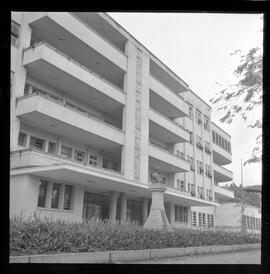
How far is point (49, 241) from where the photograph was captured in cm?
910

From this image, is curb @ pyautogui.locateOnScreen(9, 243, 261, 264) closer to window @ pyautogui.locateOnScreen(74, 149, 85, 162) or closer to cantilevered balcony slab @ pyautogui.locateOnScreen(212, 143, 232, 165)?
window @ pyautogui.locateOnScreen(74, 149, 85, 162)

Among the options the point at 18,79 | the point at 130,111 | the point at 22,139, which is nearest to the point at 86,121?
the point at 22,139

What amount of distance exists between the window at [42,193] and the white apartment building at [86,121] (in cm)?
6

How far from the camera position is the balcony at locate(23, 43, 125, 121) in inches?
665

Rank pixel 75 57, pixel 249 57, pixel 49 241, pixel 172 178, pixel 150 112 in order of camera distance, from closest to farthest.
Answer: pixel 249 57 → pixel 49 241 → pixel 75 57 → pixel 150 112 → pixel 172 178

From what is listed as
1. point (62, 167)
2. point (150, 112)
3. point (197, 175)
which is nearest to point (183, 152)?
point (197, 175)

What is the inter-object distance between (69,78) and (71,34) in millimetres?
2358

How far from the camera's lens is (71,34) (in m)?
18.7

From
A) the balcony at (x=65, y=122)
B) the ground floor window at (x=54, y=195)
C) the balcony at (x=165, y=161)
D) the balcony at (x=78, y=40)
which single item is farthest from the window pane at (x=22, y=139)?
the balcony at (x=165, y=161)

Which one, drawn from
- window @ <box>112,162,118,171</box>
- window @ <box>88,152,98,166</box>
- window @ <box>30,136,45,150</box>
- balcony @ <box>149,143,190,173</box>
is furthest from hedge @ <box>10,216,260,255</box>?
balcony @ <box>149,143,190,173</box>

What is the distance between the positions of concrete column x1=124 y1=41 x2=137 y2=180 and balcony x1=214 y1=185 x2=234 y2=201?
16.8 m

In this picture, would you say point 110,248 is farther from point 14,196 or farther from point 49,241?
point 14,196

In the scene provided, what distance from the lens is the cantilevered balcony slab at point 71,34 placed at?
17.7m
